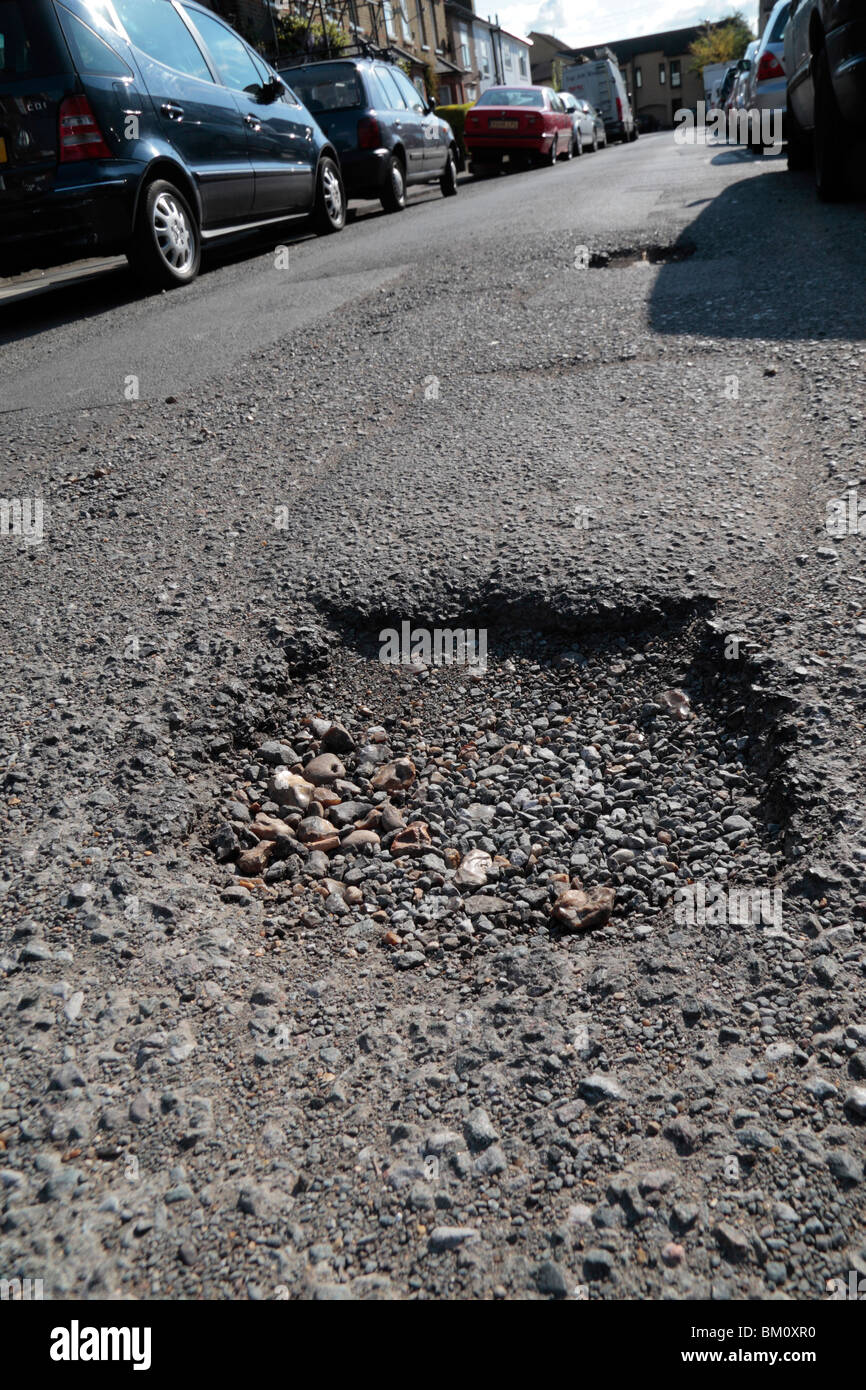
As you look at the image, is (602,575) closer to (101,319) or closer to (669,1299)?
(669,1299)

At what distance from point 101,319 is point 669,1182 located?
712cm

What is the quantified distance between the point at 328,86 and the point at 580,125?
1601 cm

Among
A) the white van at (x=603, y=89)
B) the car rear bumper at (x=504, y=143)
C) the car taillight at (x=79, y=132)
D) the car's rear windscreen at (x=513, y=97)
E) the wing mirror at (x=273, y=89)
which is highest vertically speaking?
the white van at (x=603, y=89)

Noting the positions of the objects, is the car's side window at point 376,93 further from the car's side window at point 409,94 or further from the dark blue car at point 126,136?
the dark blue car at point 126,136

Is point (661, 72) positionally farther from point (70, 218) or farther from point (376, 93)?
point (70, 218)

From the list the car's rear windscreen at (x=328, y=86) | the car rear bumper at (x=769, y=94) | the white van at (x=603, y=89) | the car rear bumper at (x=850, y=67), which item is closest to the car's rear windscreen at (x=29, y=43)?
the car rear bumper at (x=850, y=67)

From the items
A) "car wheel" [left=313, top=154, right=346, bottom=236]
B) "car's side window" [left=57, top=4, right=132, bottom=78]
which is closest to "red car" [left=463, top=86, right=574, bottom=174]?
"car wheel" [left=313, top=154, right=346, bottom=236]

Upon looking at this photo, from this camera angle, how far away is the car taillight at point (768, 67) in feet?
41.1

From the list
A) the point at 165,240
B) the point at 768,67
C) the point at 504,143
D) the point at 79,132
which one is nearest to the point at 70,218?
the point at 79,132

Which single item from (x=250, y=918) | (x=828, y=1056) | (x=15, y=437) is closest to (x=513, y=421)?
(x=15, y=437)

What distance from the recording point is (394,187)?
12773 mm

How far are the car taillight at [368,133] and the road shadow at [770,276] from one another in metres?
5.87

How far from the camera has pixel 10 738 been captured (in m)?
2.37

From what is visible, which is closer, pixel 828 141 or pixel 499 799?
pixel 499 799
